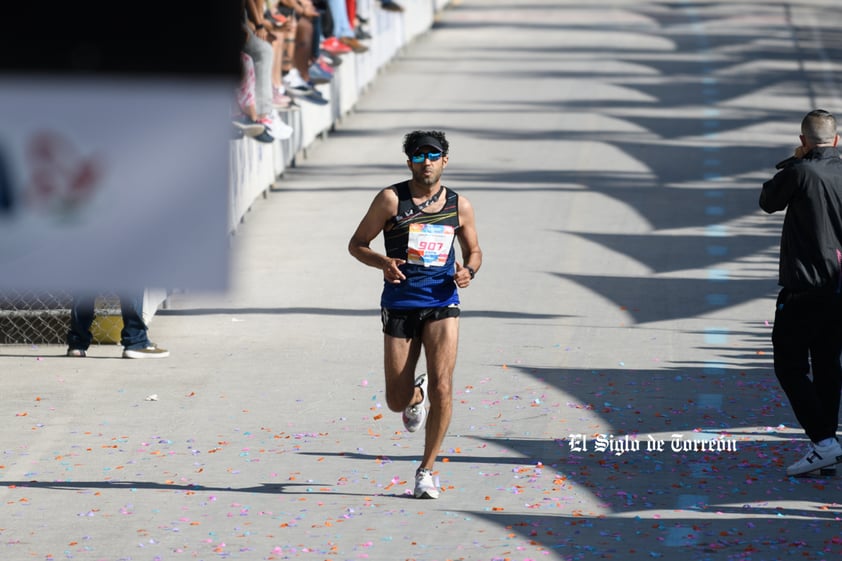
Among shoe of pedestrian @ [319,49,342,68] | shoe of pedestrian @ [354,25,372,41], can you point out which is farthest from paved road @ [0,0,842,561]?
shoe of pedestrian @ [354,25,372,41]

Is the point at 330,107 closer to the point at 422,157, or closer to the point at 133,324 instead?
the point at 133,324

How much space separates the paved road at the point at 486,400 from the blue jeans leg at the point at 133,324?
0.28 meters

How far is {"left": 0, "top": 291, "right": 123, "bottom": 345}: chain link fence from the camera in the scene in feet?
44.9

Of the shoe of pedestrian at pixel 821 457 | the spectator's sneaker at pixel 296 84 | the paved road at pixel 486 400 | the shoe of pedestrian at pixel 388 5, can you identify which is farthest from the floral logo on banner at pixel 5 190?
the shoe of pedestrian at pixel 388 5

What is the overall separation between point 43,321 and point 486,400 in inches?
164

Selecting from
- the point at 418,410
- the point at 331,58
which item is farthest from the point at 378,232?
the point at 331,58

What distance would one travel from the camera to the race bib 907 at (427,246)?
362 inches

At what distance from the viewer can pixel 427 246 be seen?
920cm

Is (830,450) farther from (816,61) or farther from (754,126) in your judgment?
(816,61)

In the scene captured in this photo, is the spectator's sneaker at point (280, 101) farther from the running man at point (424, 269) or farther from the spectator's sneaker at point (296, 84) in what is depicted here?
the running man at point (424, 269)

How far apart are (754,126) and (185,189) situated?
2422 cm

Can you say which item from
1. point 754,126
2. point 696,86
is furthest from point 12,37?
point 696,86

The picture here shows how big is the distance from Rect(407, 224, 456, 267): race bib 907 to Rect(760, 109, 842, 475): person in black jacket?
1991 mm

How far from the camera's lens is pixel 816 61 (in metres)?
34.7
